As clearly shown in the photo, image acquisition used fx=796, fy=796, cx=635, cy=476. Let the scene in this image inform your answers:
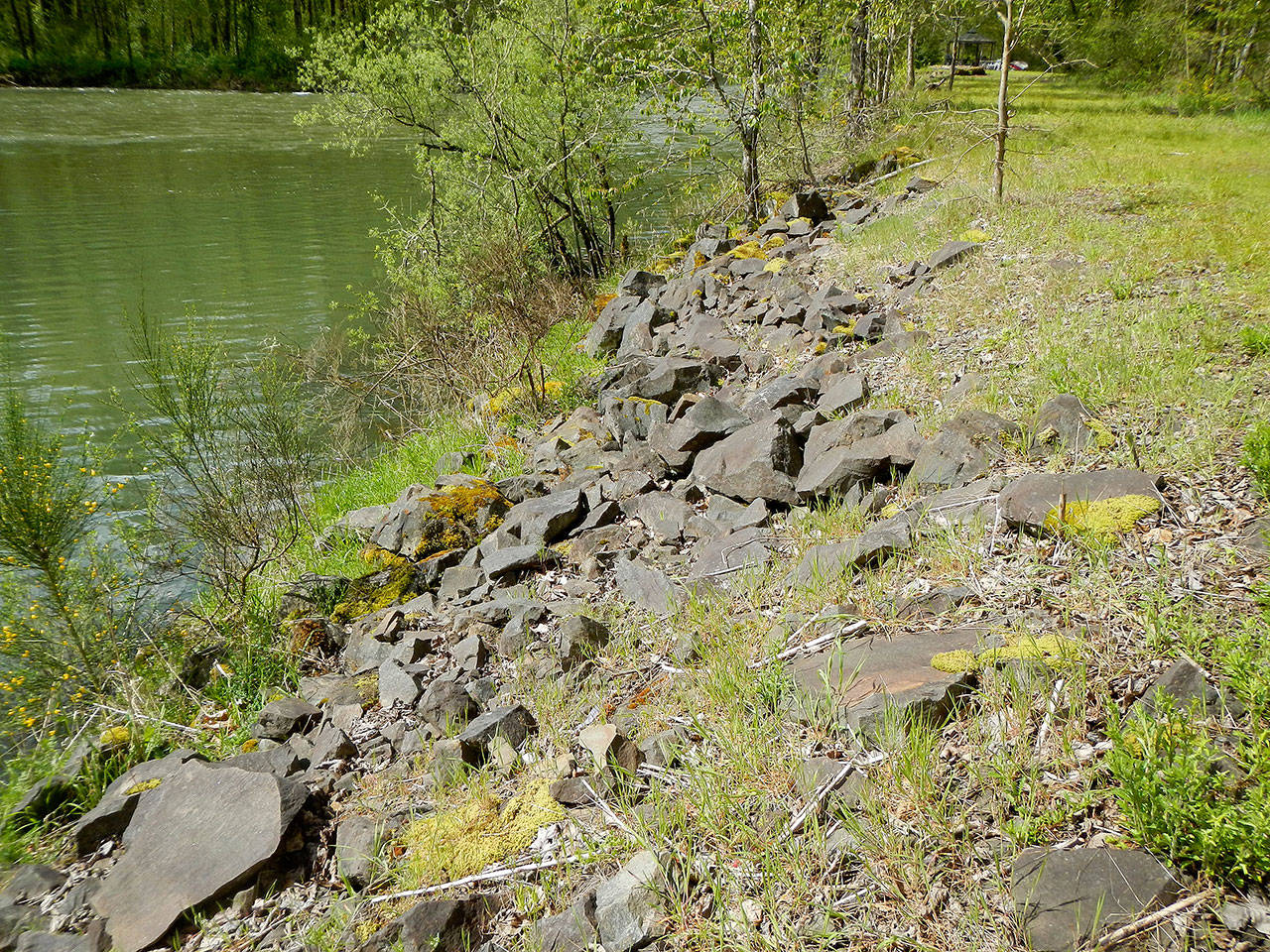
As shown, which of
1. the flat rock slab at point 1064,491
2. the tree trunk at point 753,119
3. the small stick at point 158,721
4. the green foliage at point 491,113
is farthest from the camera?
the green foliage at point 491,113

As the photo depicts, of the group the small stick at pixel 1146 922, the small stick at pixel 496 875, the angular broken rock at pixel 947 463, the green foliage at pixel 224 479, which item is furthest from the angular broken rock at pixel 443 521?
the small stick at pixel 1146 922

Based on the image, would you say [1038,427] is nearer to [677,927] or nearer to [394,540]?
[677,927]

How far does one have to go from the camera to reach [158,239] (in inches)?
749

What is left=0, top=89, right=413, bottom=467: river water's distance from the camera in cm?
1309

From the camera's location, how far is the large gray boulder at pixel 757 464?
5.15 m

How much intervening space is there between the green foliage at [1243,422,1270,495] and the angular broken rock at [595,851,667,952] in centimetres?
286

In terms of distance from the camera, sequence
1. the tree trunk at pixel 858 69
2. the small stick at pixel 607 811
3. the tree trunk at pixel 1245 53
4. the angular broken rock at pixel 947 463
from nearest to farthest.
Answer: the small stick at pixel 607 811
the angular broken rock at pixel 947 463
the tree trunk at pixel 1245 53
the tree trunk at pixel 858 69

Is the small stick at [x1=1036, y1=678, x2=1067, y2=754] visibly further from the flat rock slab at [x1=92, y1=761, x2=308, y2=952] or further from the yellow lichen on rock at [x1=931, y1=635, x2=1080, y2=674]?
the flat rock slab at [x1=92, y1=761, x2=308, y2=952]

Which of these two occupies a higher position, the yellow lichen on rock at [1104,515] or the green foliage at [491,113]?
the green foliage at [491,113]

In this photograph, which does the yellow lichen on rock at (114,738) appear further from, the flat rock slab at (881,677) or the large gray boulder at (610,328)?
the large gray boulder at (610,328)

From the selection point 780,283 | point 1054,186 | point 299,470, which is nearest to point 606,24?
point 780,283

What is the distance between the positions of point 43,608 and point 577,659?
3803 millimetres

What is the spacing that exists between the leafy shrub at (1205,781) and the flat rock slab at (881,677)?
0.57 meters

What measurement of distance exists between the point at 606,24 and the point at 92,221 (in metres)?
15.7
